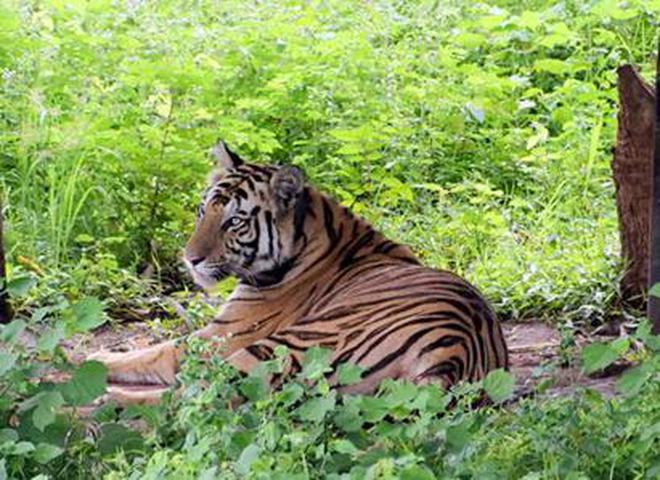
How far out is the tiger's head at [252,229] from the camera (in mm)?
6527

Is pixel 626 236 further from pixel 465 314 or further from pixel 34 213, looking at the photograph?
pixel 34 213

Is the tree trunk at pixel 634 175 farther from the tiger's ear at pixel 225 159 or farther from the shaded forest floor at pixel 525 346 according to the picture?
the tiger's ear at pixel 225 159

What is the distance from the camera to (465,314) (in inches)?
227

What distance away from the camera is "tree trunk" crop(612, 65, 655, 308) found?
288 inches

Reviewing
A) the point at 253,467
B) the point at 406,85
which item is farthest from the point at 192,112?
the point at 253,467

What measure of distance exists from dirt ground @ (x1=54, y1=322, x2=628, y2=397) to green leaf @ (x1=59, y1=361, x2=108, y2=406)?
186 centimetres

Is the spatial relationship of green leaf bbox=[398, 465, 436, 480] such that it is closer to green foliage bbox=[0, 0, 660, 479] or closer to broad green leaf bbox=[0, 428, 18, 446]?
green foliage bbox=[0, 0, 660, 479]

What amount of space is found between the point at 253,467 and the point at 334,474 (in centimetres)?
25

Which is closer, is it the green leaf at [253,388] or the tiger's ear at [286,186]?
the green leaf at [253,388]

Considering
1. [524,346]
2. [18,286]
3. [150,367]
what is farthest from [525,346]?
[18,286]

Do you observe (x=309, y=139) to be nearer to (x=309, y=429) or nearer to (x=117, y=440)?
(x=117, y=440)

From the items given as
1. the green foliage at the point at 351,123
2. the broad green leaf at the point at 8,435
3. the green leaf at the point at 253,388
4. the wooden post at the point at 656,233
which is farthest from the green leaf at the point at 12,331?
the green foliage at the point at 351,123

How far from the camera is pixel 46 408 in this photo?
4.63m

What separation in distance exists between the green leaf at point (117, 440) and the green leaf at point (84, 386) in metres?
0.10
